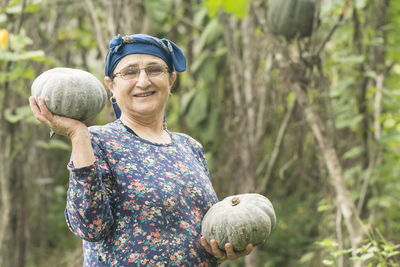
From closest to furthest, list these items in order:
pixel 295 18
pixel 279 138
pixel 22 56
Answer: pixel 22 56 < pixel 295 18 < pixel 279 138

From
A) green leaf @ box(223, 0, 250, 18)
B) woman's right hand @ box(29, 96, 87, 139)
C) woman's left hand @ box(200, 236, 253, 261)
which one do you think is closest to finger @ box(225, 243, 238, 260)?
woman's left hand @ box(200, 236, 253, 261)

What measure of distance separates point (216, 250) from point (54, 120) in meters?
0.80

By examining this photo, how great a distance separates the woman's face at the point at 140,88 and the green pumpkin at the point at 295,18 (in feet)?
5.78

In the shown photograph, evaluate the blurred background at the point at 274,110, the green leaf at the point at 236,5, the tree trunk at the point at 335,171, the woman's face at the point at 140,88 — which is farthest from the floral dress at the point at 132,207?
the tree trunk at the point at 335,171

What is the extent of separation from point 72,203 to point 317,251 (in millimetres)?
3718

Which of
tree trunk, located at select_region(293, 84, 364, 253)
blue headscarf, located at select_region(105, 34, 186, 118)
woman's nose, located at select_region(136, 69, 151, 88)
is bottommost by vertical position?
tree trunk, located at select_region(293, 84, 364, 253)

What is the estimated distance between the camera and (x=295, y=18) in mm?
3756

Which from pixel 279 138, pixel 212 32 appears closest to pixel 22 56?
pixel 279 138

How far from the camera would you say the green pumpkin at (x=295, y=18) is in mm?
3750

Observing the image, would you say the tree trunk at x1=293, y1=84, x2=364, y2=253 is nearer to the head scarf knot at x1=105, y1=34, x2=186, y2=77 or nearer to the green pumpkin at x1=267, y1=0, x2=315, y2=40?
the green pumpkin at x1=267, y1=0, x2=315, y2=40

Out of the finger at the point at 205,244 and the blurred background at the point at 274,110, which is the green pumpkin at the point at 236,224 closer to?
the finger at the point at 205,244

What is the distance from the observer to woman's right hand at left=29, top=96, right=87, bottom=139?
5.81 ft

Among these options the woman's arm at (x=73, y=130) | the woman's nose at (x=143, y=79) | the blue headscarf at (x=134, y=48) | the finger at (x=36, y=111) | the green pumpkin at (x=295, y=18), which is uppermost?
the green pumpkin at (x=295, y=18)

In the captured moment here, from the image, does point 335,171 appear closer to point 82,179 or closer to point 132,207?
point 132,207
